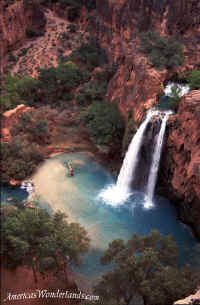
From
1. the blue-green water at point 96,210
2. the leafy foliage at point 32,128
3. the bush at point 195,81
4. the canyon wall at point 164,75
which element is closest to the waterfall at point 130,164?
the blue-green water at point 96,210

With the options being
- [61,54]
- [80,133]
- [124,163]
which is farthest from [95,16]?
[124,163]

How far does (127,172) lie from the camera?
20.9 meters

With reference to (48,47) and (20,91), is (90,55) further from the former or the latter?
(20,91)

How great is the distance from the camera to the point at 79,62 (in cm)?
3531

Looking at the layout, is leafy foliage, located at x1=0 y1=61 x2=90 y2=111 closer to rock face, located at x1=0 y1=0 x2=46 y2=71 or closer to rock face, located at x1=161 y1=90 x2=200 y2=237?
rock face, located at x1=0 y1=0 x2=46 y2=71

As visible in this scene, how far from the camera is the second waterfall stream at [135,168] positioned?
1959cm

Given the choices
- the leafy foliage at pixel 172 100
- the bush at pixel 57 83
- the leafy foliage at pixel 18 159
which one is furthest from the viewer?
the bush at pixel 57 83

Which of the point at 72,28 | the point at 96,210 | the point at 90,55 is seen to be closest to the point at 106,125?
the point at 96,210

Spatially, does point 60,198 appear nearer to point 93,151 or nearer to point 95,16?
point 93,151

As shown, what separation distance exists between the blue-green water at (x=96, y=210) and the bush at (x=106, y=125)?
2.25 meters

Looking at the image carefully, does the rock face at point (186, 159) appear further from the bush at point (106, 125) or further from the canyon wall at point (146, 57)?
the bush at point (106, 125)

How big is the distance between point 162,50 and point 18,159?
1374 centimetres

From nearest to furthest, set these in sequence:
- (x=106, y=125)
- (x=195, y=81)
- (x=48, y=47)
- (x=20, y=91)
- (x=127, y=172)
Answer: (x=195, y=81), (x=127, y=172), (x=106, y=125), (x=20, y=91), (x=48, y=47)

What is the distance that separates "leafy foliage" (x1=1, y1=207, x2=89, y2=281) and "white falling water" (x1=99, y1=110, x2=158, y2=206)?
301 inches
